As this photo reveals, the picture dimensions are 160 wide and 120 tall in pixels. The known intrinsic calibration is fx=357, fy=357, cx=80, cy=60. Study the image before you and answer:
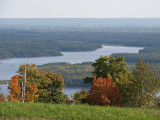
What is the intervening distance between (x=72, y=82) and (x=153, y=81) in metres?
97.3

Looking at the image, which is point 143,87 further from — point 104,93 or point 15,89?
point 15,89

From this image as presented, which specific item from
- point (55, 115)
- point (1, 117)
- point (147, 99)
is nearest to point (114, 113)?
point (55, 115)

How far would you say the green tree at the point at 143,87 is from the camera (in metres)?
30.4

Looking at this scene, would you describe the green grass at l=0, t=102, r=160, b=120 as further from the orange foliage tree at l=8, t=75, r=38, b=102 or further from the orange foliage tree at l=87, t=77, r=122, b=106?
the orange foliage tree at l=8, t=75, r=38, b=102

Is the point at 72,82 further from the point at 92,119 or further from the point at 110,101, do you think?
the point at 92,119

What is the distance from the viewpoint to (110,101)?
31.6 meters

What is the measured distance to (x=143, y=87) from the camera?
101 feet

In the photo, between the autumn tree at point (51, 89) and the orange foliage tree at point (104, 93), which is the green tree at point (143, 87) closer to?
the orange foliage tree at point (104, 93)

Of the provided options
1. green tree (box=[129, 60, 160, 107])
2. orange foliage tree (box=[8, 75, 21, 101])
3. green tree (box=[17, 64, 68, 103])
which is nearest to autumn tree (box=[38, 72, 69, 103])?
green tree (box=[17, 64, 68, 103])

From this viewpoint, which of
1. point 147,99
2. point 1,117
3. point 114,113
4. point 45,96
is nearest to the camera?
point 1,117

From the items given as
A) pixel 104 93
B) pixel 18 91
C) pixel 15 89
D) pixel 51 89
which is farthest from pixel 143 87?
pixel 51 89

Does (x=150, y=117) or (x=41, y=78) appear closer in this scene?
(x=150, y=117)

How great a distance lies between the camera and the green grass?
1594 centimetres

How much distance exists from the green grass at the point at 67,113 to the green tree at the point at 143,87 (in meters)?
12.6
